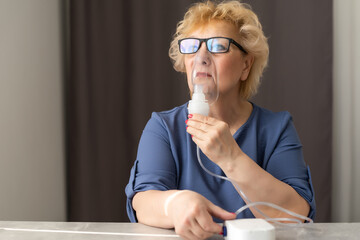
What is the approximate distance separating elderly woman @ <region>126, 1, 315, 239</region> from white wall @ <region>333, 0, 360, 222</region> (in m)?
1.23

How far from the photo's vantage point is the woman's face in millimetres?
1289

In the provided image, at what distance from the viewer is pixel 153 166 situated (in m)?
1.25

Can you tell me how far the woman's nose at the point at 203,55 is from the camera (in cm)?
127

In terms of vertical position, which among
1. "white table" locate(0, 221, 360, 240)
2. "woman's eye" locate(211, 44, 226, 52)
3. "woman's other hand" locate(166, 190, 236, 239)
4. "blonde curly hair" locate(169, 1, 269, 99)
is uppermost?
"blonde curly hair" locate(169, 1, 269, 99)

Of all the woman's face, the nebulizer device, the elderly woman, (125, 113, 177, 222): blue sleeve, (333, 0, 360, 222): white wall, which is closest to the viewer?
the nebulizer device

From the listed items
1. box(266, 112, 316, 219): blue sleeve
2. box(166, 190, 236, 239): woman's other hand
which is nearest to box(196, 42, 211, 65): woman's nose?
box(266, 112, 316, 219): blue sleeve

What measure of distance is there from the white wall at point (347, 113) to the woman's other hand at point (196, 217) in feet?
6.46

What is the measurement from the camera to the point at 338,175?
2.53m

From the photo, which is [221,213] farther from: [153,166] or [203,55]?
[203,55]

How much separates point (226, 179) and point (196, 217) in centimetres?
39

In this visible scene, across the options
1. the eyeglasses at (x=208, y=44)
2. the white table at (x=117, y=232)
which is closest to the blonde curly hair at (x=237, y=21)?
the eyeglasses at (x=208, y=44)

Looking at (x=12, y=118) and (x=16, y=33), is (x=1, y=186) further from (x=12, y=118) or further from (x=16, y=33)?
(x=16, y=33)

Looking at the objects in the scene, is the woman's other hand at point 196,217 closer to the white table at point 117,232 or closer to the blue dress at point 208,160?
the white table at point 117,232

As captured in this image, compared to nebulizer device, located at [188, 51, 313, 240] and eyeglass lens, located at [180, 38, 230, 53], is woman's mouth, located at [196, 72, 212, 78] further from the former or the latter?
eyeglass lens, located at [180, 38, 230, 53]
